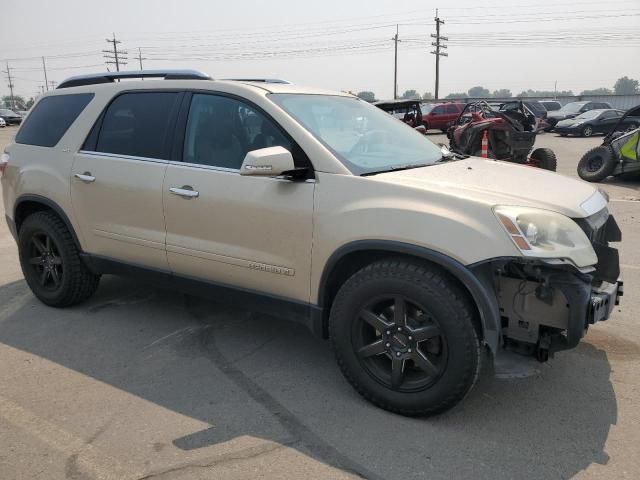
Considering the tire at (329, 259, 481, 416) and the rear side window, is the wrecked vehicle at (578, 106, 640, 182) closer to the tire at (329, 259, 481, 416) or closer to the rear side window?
the tire at (329, 259, 481, 416)

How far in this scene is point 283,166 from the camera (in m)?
3.03

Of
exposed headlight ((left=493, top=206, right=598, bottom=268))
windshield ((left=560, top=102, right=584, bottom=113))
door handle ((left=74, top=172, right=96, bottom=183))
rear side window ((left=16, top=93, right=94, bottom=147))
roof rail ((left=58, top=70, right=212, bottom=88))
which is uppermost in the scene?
roof rail ((left=58, top=70, right=212, bottom=88))

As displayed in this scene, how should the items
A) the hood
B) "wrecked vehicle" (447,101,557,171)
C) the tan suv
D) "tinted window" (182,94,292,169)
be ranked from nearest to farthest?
the tan suv, the hood, "tinted window" (182,94,292,169), "wrecked vehicle" (447,101,557,171)

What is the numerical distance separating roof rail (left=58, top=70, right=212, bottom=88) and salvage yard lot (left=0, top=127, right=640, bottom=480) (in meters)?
1.86

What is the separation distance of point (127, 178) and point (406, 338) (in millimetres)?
2262

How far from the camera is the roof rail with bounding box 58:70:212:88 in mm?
3934

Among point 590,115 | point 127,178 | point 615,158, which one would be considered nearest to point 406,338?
point 127,178

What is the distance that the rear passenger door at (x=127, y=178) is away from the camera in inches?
150

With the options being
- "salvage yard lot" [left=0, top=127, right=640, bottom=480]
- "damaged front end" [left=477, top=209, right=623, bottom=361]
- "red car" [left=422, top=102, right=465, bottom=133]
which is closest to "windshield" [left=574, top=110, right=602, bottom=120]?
"red car" [left=422, top=102, right=465, bottom=133]

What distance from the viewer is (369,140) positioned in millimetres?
3691

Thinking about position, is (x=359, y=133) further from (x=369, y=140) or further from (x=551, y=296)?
(x=551, y=296)

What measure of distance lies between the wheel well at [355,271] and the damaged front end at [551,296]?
0.51ft

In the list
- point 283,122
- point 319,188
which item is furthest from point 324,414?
point 283,122

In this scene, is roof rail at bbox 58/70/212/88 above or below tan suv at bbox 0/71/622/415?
above
